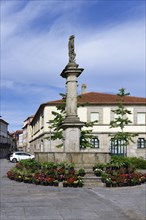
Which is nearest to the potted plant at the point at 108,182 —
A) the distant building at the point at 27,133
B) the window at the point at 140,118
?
the window at the point at 140,118

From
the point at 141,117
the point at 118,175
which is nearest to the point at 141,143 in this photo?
the point at 141,117

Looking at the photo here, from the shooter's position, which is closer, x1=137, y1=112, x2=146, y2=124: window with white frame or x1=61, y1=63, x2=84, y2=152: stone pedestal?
x1=61, y1=63, x2=84, y2=152: stone pedestal

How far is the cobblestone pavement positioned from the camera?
27.4 feet

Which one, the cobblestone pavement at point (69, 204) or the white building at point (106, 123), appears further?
the white building at point (106, 123)

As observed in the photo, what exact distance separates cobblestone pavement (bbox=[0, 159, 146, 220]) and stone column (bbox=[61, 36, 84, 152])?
4330 millimetres

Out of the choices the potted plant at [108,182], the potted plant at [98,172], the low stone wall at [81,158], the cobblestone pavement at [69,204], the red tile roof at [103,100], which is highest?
the red tile roof at [103,100]

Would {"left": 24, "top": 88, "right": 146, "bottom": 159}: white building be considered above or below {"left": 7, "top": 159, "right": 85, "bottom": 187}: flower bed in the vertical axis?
above

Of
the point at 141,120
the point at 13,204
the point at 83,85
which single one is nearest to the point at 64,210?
the point at 13,204

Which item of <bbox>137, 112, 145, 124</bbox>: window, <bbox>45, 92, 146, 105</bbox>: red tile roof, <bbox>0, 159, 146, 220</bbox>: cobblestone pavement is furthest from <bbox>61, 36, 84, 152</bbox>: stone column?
<bbox>137, 112, 145, 124</bbox>: window

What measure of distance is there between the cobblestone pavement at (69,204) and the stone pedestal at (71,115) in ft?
14.2

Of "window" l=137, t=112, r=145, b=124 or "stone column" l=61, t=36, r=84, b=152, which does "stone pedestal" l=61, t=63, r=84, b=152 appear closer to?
"stone column" l=61, t=36, r=84, b=152

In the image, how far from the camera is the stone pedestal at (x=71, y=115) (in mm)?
17688

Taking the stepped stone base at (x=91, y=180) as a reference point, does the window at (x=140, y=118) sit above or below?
above

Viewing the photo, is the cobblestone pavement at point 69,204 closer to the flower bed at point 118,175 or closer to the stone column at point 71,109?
the flower bed at point 118,175
